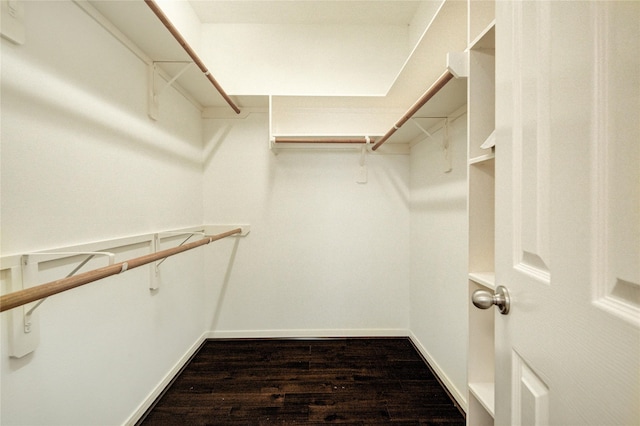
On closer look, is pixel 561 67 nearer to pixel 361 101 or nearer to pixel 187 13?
pixel 361 101

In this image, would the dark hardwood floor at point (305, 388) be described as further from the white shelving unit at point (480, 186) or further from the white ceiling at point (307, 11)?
the white ceiling at point (307, 11)

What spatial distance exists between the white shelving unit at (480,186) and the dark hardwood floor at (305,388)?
0.79 meters

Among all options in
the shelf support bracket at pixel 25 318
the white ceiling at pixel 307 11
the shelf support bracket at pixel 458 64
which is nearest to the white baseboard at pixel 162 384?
the shelf support bracket at pixel 25 318

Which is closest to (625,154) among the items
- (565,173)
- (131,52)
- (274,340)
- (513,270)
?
(565,173)

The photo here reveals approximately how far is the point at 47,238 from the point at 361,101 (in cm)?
212

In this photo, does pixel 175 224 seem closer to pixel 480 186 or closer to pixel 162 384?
pixel 162 384

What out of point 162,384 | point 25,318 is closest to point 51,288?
point 25,318

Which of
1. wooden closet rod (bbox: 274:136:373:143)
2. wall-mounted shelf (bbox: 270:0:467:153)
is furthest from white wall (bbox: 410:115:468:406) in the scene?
wooden closet rod (bbox: 274:136:373:143)

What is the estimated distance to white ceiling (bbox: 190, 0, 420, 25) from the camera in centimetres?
208

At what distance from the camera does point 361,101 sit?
2.26 meters

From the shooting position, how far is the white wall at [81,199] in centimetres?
90

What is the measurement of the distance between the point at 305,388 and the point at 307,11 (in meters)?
2.81

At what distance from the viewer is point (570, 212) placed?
0.42 metres

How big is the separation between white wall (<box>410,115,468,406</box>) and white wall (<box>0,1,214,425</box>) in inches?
71.7
